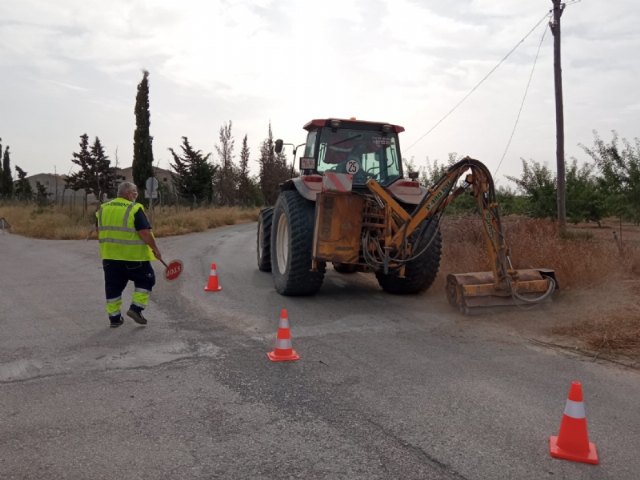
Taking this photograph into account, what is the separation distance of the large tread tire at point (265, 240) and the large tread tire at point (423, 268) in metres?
3.17

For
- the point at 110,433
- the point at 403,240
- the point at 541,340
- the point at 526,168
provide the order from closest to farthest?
1. the point at 110,433
2. the point at 541,340
3. the point at 403,240
4. the point at 526,168

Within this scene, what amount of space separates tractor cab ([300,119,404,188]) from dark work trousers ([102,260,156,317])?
324 centimetres

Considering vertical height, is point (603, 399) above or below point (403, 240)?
below

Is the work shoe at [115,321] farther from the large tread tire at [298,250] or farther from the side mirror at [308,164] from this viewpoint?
the side mirror at [308,164]

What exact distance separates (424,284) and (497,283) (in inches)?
66.6

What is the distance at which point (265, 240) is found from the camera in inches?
425

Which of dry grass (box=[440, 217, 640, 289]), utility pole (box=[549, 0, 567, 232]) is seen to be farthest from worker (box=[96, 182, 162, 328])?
utility pole (box=[549, 0, 567, 232])

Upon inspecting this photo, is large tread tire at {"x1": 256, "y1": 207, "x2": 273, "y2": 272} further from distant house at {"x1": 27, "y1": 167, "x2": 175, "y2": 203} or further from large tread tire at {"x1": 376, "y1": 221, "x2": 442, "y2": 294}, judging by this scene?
distant house at {"x1": 27, "y1": 167, "x2": 175, "y2": 203}

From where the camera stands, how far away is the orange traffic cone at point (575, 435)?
322 centimetres

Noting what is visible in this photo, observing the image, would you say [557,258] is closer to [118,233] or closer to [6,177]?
[118,233]

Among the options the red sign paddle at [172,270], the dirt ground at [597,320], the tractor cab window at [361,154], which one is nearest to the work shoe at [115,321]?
the red sign paddle at [172,270]

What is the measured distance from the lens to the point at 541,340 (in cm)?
588

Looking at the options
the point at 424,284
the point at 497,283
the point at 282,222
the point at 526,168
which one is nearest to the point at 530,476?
the point at 497,283

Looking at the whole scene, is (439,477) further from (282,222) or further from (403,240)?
(282,222)
